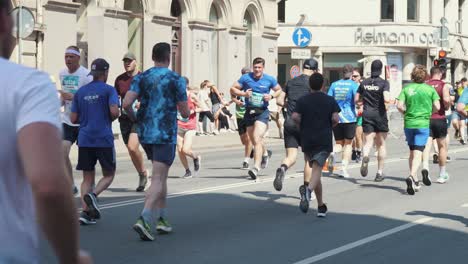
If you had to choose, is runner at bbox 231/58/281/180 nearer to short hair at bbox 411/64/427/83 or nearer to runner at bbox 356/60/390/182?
runner at bbox 356/60/390/182

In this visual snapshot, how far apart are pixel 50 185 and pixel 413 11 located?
51186 millimetres

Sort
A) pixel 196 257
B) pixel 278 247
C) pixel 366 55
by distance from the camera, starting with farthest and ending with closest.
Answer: pixel 366 55 < pixel 278 247 < pixel 196 257

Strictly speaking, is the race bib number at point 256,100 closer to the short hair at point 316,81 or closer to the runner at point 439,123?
the runner at point 439,123

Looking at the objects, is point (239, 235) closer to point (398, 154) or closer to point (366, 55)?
point (398, 154)

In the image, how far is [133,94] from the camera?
28.7 feet

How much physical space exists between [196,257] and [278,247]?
0.95m

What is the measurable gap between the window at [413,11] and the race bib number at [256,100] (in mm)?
39010

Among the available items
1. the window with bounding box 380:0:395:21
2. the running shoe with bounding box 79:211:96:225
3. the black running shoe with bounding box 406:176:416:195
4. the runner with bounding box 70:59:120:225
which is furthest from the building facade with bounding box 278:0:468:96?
the running shoe with bounding box 79:211:96:225

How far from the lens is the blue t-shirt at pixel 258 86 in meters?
14.2

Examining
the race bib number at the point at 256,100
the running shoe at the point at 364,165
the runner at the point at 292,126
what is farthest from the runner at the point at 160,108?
the running shoe at the point at 364,165

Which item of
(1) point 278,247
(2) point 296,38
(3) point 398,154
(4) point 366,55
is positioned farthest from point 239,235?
(4) point 366,55

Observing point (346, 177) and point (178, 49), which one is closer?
point (346, 177)

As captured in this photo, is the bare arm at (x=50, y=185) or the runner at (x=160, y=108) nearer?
the bare arm at (x=50, y=185)

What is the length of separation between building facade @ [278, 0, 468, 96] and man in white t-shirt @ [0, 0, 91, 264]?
4825 cm
